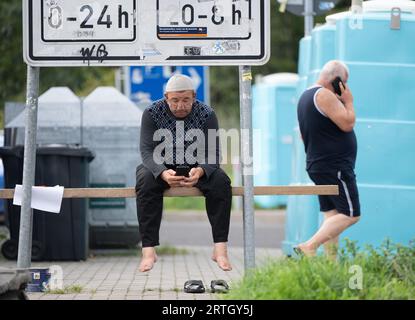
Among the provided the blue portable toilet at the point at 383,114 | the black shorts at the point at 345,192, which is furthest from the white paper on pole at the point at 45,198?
the blue portable toilet at the point at 383,114

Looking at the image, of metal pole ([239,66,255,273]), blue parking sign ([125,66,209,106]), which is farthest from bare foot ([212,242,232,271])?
blue parking sign ([125,66,209,106])

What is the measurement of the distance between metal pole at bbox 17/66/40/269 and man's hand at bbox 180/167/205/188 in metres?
1.10

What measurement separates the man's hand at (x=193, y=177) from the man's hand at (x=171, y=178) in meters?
0.04

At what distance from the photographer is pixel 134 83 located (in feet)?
53.8

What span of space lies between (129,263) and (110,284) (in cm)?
262

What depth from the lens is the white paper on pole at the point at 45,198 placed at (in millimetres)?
8570

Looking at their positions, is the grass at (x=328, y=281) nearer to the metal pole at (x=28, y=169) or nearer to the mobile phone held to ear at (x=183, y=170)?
the mobile phone held to ear at (x=183, y=170)

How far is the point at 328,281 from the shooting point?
7070mm

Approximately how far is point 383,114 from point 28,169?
4.13 meters

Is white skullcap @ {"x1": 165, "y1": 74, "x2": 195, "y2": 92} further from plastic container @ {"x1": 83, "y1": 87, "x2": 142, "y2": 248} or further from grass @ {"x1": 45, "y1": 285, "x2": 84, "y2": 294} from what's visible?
plastic container @ {"x1": 83, "y1": 87, "x2": 142, "y2": 248}

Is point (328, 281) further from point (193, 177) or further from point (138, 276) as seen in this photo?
point (138, 276)

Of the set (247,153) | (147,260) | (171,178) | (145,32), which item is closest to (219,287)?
(147,260)
